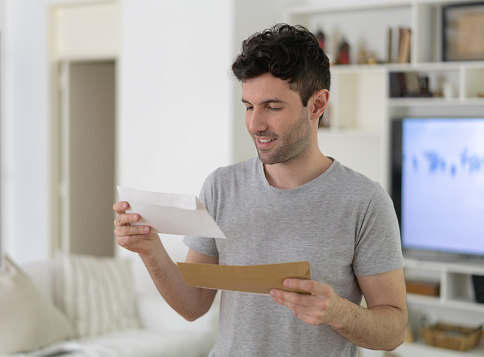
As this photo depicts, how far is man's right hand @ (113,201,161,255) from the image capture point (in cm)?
151

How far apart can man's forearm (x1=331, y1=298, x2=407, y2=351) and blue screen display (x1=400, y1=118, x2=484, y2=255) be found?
2646 millimetres

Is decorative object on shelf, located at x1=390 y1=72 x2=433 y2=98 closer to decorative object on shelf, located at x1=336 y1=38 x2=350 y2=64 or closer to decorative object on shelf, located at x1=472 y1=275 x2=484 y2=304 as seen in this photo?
decorative object on shelf, located at x1=336 y1=38 x2=350 y2=64

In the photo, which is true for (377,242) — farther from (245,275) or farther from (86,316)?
(86,316)

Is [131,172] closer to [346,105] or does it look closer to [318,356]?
[346,105]

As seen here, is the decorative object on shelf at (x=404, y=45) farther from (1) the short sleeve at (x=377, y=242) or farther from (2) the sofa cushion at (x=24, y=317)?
(1) the short sleeve at (x=377, y=242)

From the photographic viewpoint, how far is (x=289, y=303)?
132cm

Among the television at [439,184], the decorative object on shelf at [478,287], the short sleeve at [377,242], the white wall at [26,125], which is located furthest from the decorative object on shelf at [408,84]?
the short sleeve at [377,242]

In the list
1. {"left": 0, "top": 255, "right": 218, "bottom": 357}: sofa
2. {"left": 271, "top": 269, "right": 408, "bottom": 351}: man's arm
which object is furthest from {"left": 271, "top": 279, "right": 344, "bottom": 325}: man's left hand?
{"left": 0, "top": 255, "right": 218, "bottom": 357}: sofa

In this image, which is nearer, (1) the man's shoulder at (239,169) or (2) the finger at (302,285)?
(2) the finger at (302,285)

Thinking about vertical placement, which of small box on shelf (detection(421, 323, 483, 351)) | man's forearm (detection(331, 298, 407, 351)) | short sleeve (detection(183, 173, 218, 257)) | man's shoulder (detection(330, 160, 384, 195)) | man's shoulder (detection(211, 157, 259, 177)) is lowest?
small box on shelf (detection(421, 323, 483, 351))

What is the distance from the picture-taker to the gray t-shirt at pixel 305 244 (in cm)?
152

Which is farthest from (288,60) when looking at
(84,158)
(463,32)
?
(84,158)

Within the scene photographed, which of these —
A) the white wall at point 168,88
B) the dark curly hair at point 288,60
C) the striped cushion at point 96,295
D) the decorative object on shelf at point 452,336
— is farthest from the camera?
the white wall at point 168,88

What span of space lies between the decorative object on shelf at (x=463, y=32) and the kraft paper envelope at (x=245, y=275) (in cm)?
299
